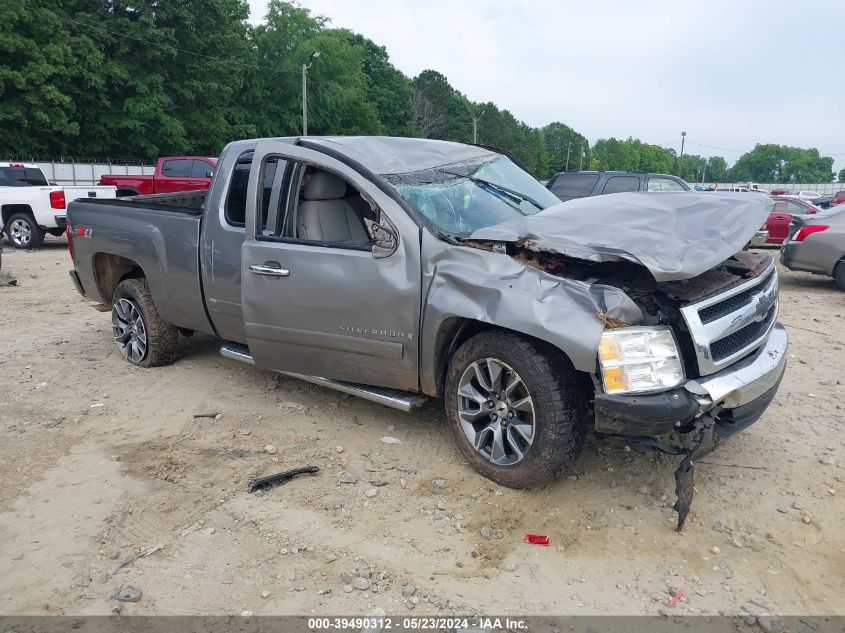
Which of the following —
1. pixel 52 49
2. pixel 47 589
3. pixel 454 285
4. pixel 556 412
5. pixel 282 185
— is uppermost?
pixel 52 49

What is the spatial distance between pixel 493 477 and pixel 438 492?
1.06 feet

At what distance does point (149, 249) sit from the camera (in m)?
5.64

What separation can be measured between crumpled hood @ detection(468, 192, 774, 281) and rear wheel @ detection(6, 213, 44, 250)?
44.0 ft

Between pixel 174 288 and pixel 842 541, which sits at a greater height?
pixel 174 288

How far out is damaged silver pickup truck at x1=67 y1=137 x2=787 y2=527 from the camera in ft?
11.0

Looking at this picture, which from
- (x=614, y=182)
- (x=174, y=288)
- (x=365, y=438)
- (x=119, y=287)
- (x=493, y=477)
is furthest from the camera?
(x=614, y=182)

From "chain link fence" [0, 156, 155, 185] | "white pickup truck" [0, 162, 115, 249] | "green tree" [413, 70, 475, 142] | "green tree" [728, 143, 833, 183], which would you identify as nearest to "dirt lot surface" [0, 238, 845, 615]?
"white pickup truck" [0, 162, 115, 249]

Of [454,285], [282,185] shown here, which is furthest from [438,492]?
[282,185]

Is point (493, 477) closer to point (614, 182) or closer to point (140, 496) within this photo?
point (140, 496)

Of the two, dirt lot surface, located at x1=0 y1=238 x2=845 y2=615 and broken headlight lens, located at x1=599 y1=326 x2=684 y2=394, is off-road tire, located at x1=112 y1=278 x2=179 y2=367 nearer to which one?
dirt lot surface, located at x1=0 y1=238 x2=845 y2=615

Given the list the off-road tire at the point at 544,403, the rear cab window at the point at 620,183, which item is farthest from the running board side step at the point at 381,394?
the rear cab window at the point at 620,183

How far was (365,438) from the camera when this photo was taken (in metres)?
4.57

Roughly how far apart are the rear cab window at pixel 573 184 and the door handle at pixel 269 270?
31.6 ft

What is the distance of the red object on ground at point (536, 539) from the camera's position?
336 centimetres
